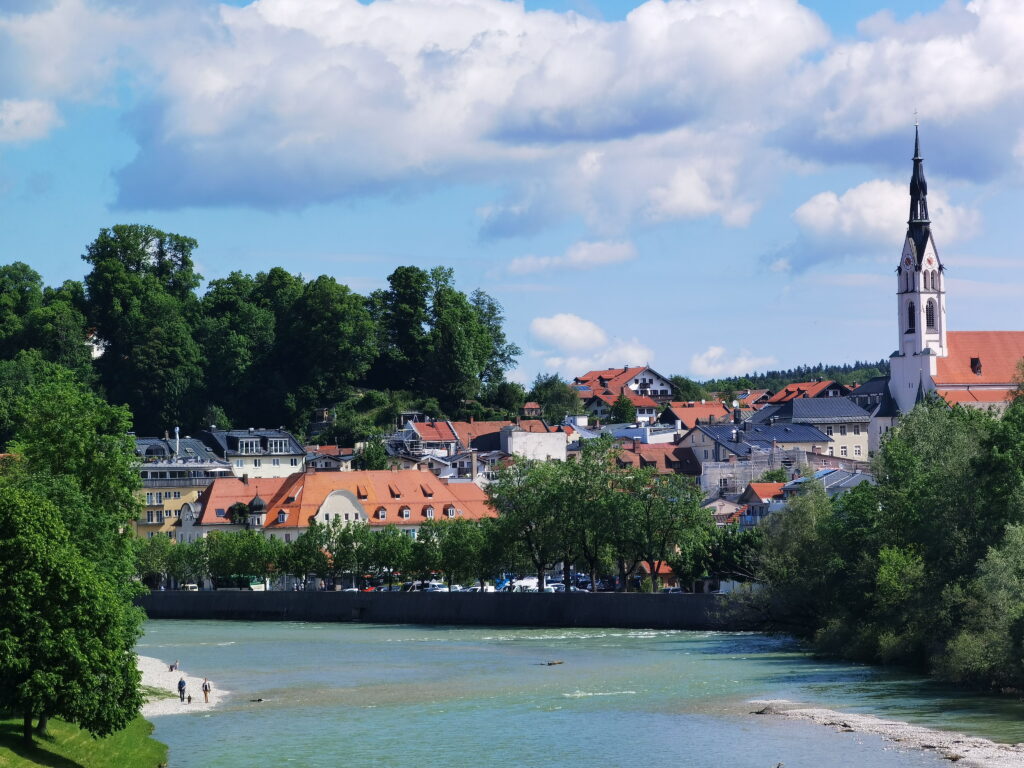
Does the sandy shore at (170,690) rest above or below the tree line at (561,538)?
below

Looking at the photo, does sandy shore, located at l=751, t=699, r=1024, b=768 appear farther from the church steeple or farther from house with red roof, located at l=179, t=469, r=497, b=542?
the church steeple

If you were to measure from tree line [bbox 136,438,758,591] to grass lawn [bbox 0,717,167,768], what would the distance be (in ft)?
130

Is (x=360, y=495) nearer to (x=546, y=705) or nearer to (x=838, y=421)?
(x=838, y=421)

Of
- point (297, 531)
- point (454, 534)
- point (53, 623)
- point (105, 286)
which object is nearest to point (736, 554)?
point (454, 534)

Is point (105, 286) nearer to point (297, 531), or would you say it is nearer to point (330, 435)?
point (330, 435)

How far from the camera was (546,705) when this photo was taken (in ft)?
187

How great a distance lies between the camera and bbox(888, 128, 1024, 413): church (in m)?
154

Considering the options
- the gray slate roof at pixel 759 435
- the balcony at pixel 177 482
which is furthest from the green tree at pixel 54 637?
the gray slate roof at pixel 759 435

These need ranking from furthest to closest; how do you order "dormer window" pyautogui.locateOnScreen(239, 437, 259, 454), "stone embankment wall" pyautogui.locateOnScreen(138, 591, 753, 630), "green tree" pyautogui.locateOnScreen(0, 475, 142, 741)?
1. "dormer window" pyautogui.locateOnScreen(239, 437, 259, 454)
2. "stone embankment wall" pyautogui.locateOnScreen(138, 591, 753, 630)
3. "green tree" pyautogui.locateOnScreen(0, 475, 142, 741)

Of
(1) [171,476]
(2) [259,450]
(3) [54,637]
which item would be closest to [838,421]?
(2) [259,450]

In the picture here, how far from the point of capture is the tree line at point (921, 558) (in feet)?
190

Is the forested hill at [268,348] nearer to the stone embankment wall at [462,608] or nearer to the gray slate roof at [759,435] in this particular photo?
the gray slate roof at [759,435]

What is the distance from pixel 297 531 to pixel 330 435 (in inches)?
1465

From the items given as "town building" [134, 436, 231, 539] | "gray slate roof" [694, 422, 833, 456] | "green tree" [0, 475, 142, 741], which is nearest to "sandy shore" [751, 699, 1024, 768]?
"green tree" [0, 475, 142, 741]
